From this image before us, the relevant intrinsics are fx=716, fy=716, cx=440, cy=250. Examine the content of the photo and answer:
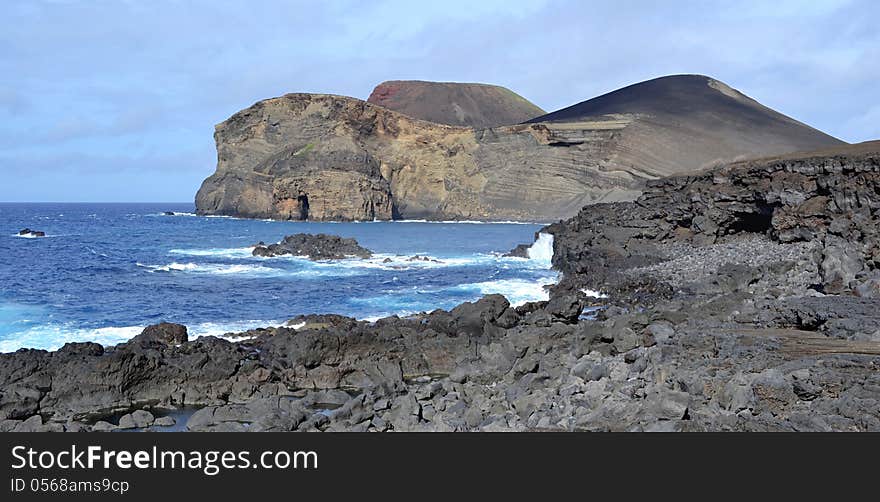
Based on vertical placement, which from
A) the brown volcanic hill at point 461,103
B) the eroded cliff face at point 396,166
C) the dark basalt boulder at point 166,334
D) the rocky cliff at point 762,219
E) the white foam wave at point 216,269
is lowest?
the dark basalt boulder at point 166,334

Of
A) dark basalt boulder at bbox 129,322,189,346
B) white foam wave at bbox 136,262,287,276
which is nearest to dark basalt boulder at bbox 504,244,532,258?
white foam wave at bbox 136,262,287,276

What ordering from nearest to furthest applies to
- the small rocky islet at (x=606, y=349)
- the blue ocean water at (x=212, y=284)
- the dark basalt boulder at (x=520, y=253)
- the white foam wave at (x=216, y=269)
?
the small rocky islet at (x=606, y=349)
the blue ocean water at (x=212, y=284)
the white foam wave at (x=216, y=269)
the dark basalt boulder at (x=520, y=253)

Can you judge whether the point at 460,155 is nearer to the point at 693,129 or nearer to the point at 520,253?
the point at 693,129

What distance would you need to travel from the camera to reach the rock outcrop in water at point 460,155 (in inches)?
2685

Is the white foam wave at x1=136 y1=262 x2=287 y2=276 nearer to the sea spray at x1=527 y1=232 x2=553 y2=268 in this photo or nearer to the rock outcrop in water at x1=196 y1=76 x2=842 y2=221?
the sea spray at x1=527 y1=232 x2=553 y2=268

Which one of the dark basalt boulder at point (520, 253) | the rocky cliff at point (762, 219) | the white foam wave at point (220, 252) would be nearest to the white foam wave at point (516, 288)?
the rocky cliff at point (762, 219)

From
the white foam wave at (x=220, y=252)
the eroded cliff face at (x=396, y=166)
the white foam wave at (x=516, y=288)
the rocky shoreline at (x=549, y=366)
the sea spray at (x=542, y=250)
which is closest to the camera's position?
the rocky shoreline at (x=549, y=366)

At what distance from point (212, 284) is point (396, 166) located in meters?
51.5

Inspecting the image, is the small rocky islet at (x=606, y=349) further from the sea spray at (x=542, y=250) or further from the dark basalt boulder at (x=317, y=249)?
the sea spray at (x=542, y=250)

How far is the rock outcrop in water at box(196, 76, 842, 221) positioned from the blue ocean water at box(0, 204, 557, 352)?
24.6 metres

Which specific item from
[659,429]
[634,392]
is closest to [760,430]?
[659,429]

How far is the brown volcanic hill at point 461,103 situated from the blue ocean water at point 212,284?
76.0 meters

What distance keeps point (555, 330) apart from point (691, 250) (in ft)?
48.6

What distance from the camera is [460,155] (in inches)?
2968
